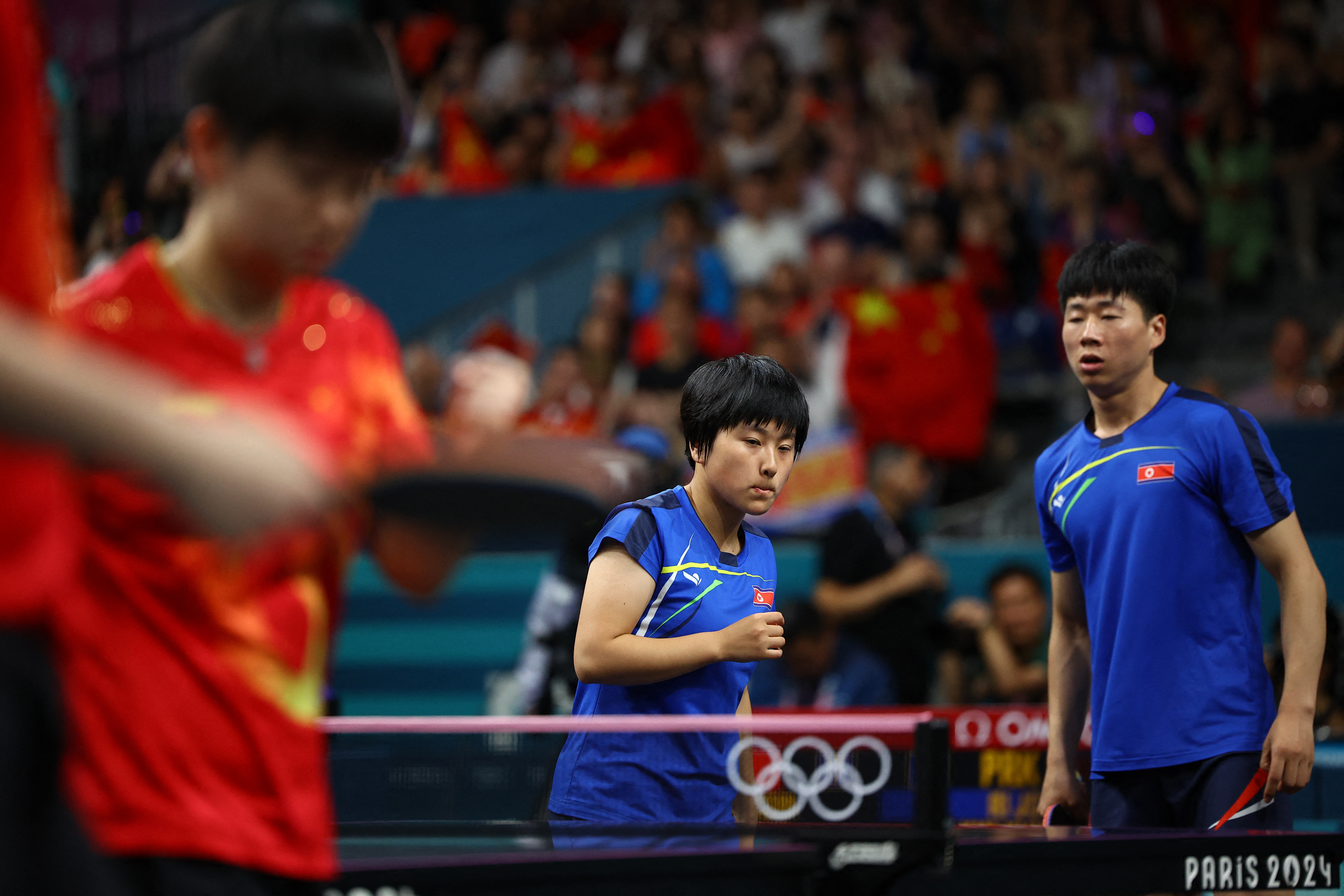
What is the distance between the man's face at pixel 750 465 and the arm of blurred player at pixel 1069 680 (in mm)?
1280

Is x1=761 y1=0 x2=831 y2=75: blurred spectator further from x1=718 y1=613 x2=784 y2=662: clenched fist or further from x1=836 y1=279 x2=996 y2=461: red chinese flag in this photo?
x1=718 y1=613 x2=784 y2=662: clenched fist

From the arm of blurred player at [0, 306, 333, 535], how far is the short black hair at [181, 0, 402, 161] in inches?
18.7

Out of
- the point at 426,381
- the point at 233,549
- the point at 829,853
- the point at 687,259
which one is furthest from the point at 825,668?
the point at 233,549

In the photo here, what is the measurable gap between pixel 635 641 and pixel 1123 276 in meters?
1.89

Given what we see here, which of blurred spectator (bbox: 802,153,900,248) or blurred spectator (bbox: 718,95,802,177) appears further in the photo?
blurred spectator (bbox: 718,95,802,177)

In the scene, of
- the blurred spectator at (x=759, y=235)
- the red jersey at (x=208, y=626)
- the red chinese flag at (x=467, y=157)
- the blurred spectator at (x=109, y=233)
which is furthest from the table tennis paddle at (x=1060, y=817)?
the red chinese flag at (x=467, y=157)

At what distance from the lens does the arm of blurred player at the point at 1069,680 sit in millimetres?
4586

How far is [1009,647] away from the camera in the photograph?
8055 mm

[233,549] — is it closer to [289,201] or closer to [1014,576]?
[289,201]

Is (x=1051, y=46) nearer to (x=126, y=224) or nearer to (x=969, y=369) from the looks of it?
(x=969, y=369)

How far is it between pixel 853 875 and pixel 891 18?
36.1ft

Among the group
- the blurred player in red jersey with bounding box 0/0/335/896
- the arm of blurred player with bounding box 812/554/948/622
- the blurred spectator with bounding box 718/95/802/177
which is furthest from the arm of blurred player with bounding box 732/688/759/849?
the blurred spectator with bounding box 718/95/802/177

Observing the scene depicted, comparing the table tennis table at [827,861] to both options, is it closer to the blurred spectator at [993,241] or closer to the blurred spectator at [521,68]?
the blurred spectator at [993,241]

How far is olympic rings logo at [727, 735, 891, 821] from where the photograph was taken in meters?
3.53
